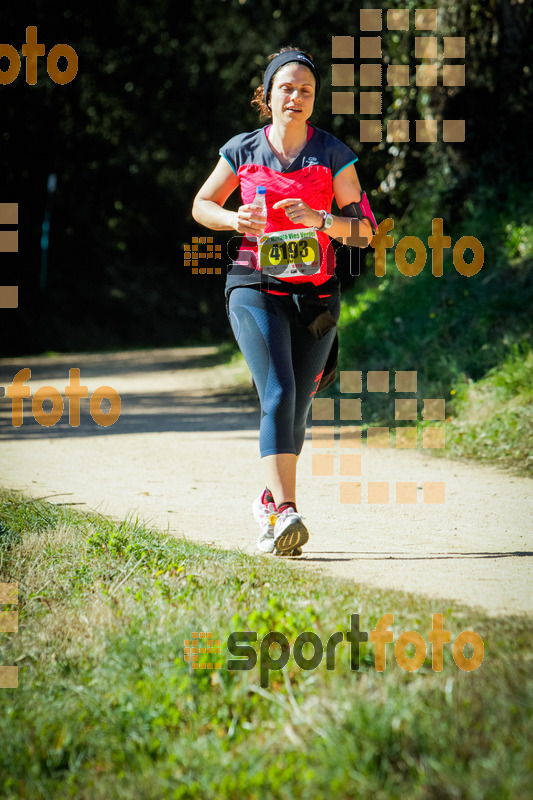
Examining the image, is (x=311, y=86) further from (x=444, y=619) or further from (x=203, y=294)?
(x=203, y=294)

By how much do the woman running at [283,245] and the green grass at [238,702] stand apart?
0.70 m

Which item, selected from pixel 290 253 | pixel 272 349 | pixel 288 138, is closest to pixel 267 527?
pixel 272 349

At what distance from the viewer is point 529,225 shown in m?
9.53

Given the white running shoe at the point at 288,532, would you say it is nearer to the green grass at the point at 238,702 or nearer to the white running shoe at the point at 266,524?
the white running shoe at the point at 266,524

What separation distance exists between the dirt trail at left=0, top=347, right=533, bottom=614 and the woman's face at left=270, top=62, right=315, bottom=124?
200 centimetres

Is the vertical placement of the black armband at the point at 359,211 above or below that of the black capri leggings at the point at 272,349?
above

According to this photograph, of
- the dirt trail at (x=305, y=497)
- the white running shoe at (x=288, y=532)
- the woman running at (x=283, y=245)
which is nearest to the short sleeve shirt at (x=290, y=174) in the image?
the woman running at (x=283, y=245)

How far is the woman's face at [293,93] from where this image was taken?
155 inches

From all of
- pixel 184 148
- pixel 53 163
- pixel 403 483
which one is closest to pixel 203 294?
pixel 184 148

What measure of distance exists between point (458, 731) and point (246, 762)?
524 millimetres

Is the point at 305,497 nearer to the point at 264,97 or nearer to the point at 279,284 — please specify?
the point at 279,284

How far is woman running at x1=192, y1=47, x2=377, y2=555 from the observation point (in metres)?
3.92

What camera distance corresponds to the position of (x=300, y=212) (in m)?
3.66

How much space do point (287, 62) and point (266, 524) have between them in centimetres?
211
